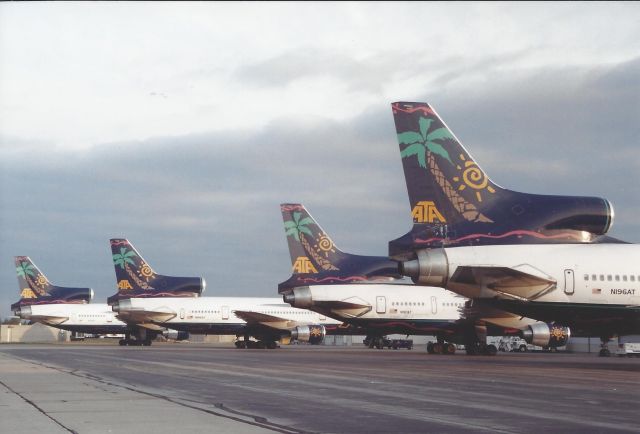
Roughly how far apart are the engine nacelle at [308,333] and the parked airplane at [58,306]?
33.8 metres

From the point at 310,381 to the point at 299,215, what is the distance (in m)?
40.9

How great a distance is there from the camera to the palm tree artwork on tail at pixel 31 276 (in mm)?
109625

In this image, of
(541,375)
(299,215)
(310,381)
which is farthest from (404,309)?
(310,381)

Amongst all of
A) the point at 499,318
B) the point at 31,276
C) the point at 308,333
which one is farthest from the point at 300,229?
the point at 31,276

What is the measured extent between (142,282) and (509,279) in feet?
200

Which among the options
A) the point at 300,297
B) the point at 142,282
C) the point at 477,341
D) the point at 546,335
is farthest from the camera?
the point at 142,282

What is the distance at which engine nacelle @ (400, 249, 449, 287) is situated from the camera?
31.7 m

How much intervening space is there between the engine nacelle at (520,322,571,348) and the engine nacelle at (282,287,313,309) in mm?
19367

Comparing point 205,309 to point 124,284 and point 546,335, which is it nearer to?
point 124,284

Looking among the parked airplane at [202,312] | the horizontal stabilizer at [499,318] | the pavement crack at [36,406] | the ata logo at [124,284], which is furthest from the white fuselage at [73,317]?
the pavement crack at [36,406]

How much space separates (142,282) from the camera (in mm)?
87438

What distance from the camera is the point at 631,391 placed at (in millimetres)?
20891

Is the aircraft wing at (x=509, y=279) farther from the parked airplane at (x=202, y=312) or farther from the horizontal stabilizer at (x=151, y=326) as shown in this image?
the horizontal stabilizer at (x=151, y=326)

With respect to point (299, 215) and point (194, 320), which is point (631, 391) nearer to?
point (299, 215)
